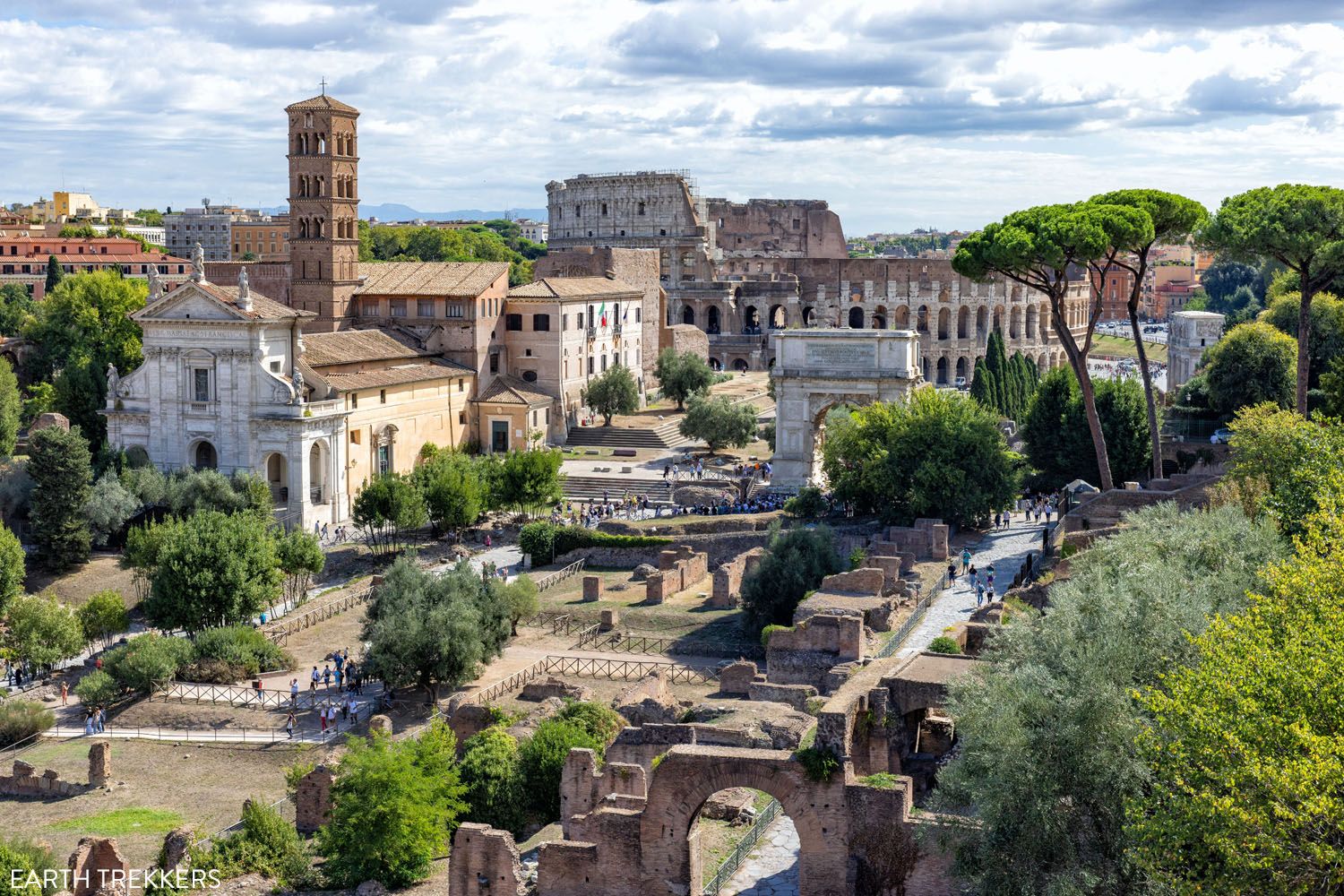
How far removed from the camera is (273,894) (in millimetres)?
23859

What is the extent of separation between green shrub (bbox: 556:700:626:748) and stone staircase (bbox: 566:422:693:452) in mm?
34441

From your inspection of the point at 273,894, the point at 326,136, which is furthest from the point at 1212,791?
the point at 326,136

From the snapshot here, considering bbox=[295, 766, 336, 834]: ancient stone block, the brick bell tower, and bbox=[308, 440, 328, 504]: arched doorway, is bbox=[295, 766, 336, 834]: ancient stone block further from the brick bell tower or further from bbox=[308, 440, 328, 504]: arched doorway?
the brick bell tower

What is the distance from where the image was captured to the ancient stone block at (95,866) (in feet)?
79.7

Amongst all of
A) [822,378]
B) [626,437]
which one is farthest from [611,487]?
[822,378]


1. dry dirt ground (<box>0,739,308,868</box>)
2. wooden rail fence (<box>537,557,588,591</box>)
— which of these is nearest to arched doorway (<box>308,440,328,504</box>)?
wooden rail fence (<box>537,557,588,591</box>)

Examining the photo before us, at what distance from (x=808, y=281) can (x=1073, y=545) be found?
69.7 meters

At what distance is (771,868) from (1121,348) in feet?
407

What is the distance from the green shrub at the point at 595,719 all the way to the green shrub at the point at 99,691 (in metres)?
12.1

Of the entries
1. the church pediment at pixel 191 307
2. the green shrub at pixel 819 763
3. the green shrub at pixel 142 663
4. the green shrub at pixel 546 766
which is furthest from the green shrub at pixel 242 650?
the green shrub at pixel 819 763

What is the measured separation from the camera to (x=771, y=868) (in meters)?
22.5

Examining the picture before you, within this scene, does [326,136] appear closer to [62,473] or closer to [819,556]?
[62,473]

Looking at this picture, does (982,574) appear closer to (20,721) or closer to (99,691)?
(99,691)

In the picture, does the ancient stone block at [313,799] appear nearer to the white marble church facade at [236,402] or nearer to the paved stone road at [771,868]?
the paved stone road at [771,868]
